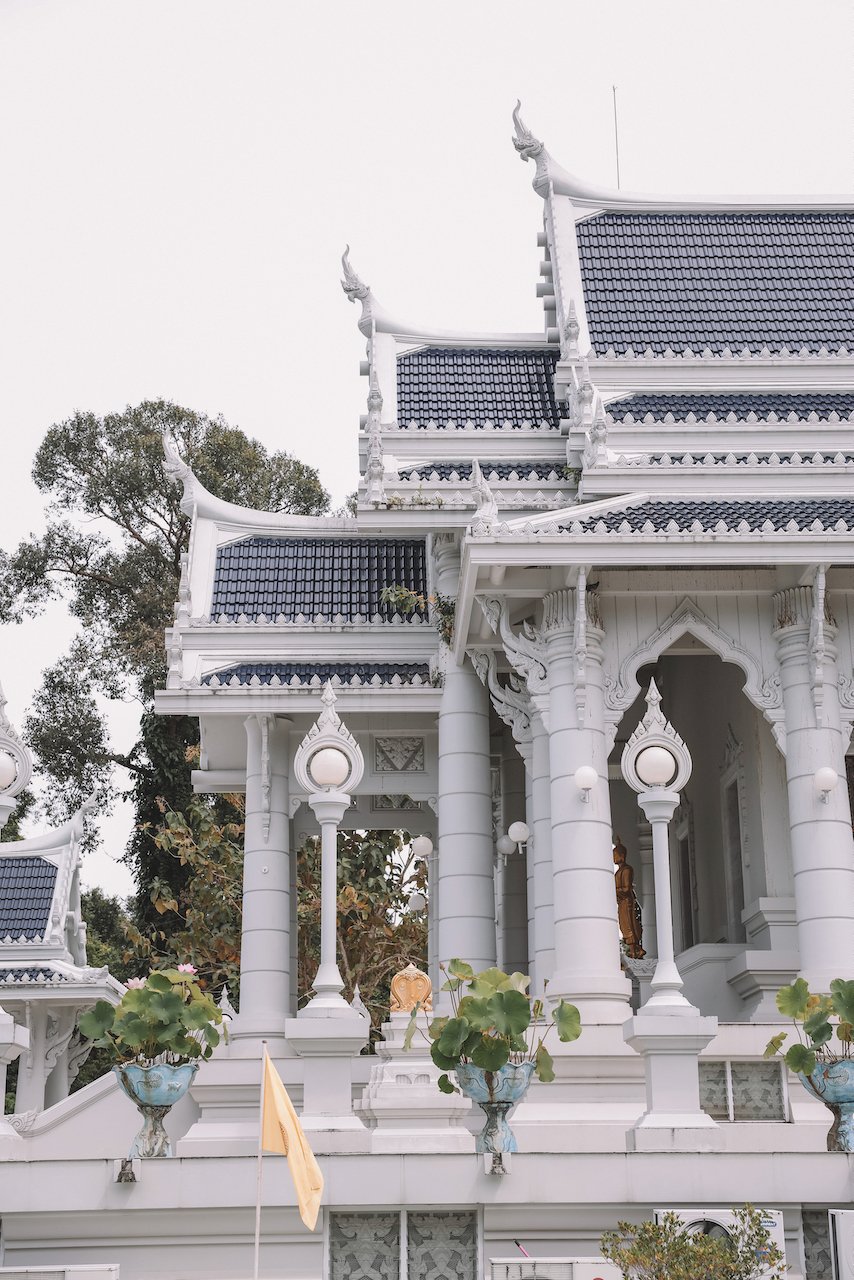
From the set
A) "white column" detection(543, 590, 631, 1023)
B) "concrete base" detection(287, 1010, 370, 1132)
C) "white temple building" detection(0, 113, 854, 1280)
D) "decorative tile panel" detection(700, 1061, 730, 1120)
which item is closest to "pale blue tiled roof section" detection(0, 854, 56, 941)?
"white temple building" detection(0, 113, 854, 1280)

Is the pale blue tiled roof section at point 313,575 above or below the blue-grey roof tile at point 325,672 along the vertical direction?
above

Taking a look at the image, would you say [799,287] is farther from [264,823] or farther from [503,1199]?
[503,1199]

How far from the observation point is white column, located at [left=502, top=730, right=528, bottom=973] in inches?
730

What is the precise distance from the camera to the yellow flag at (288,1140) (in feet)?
26.8

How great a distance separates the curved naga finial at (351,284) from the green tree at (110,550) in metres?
16.0

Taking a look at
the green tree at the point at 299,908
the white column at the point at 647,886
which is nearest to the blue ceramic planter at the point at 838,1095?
the white column at the point at 647,886

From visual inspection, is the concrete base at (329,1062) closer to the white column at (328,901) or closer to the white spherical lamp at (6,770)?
the white column at (328,901)

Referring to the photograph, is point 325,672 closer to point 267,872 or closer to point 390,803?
point 267,872

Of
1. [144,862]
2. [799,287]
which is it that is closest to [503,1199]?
[799,287]

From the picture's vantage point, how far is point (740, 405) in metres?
16.3

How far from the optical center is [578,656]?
43.7ft

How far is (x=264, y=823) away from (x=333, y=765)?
5.68m

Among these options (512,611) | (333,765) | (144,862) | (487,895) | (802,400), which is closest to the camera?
(333,765)

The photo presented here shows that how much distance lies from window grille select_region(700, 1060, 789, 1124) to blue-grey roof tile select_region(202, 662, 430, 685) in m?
5.58
